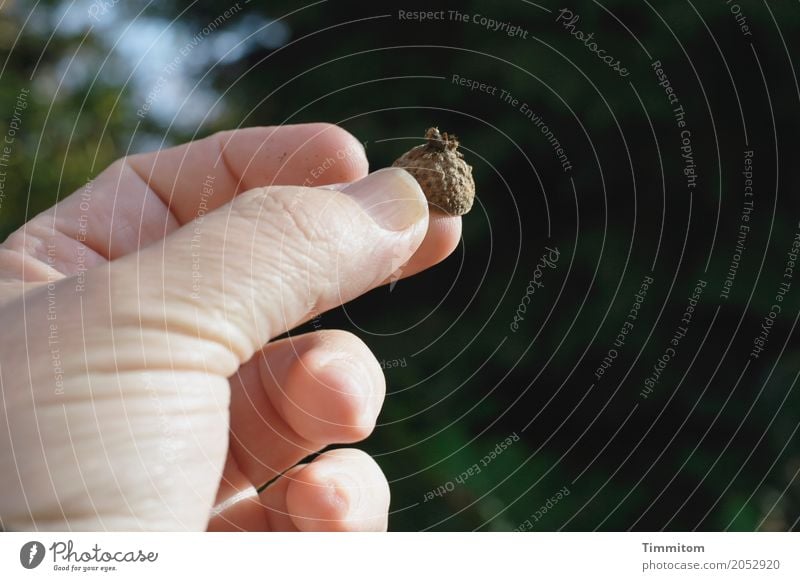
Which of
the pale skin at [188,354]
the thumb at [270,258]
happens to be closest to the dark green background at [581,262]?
the pale skin at [188,354]

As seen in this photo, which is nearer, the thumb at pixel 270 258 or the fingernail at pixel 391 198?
the thumb at pixel 270 258

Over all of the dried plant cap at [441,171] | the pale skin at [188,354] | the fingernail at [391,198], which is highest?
the dried plant cap at [441,171]

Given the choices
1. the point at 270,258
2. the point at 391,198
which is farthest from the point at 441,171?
the point at 270,258

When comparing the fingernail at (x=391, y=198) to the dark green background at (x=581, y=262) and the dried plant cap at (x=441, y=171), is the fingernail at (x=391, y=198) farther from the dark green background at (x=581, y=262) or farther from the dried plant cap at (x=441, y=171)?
the dark green background at (x=581, y=262)

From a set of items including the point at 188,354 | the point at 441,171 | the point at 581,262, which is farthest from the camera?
the point at 581,262

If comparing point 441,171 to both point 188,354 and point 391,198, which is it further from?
point 188,354

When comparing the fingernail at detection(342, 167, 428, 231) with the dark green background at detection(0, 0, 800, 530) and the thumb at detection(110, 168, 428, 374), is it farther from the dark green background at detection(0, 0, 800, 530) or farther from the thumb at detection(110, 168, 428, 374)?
the dark green background at detection(0, 0, 800, 530)

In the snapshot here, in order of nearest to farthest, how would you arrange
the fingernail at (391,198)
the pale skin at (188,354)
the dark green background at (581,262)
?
the pale skin at (188,354), the fingernail at (391,198), the dark green background at (581,262)
